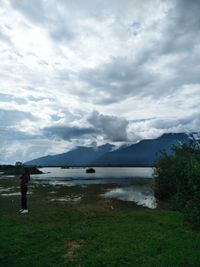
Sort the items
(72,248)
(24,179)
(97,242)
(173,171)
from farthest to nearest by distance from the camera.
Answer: (173,171) → (24,179) → (97,242) → (72,248)

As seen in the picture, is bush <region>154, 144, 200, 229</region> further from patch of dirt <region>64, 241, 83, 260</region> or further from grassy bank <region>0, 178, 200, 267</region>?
patch of dirt <region>64, 241, 83, 260</region>

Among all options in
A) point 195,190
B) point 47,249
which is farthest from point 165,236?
point 47,249

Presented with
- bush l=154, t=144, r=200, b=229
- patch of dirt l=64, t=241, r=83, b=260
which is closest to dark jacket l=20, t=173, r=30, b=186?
patch of dirt l=64, t=241, r=83, b=260

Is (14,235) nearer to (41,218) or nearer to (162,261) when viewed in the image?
(41,218)

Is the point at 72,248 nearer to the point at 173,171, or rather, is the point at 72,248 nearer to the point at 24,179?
the point at 24,179

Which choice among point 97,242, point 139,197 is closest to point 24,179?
point 97,242

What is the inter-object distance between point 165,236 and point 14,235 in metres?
8.84

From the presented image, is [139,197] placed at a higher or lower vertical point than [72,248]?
lower

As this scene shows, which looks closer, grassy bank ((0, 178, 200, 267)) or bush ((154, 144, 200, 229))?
grassy bank ((0, 178, 200, 267))

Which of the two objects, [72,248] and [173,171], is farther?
[173,171]

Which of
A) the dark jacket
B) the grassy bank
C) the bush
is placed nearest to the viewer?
the grassy bank

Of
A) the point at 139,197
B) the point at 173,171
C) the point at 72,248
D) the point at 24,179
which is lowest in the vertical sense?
the point at 139,197

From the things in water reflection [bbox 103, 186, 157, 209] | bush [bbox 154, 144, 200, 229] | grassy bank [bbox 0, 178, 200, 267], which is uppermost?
bush [bbox 154, 144, 200, 229]

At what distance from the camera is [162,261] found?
11656 millimetres
